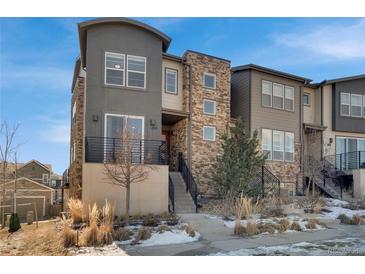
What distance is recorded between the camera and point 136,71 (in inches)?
599

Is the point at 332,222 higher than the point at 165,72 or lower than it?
lower

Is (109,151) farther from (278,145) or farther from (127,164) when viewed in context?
(278,145)

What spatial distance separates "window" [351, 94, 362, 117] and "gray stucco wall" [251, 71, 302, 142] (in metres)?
3.98

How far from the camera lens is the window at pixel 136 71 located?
594 inches

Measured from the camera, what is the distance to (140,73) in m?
15.2

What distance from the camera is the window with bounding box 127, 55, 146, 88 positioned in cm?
1509

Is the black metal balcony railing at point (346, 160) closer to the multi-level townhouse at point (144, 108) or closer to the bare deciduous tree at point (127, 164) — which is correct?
the multi-level townhouse at point (144, 108)

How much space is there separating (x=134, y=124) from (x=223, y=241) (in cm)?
658

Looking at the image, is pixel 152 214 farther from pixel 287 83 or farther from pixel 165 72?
pixel 287 83

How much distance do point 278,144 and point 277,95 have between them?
259cm

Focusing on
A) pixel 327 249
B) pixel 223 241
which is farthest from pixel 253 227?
pixel 327 249

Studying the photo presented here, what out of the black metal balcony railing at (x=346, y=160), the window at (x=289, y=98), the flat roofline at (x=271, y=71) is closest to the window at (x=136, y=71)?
the flat roofline at (x=271, y=71)

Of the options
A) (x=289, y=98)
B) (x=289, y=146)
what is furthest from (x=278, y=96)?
(x=289, y=146)
